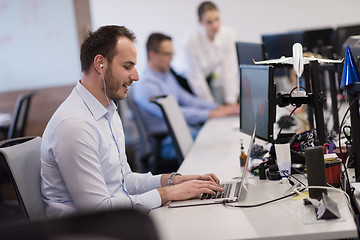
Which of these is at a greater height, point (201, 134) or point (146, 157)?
point (201, 134)

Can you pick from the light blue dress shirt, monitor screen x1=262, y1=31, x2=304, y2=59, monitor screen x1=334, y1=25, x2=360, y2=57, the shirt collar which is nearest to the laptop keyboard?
the light blue dress shirt

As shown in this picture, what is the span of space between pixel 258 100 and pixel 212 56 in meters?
3.09

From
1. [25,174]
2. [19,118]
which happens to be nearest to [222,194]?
[25,174]

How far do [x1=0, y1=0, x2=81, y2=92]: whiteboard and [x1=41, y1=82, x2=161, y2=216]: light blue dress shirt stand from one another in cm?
373

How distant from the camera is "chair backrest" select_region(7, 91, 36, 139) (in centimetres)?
439

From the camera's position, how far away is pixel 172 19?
6.65 m

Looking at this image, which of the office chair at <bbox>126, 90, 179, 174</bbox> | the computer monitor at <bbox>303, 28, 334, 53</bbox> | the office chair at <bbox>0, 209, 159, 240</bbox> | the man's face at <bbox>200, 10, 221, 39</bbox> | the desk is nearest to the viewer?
→ the office chair at <bbox>0, 209, 159, 240</bbox>

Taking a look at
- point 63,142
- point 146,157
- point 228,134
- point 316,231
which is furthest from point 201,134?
point 316,231

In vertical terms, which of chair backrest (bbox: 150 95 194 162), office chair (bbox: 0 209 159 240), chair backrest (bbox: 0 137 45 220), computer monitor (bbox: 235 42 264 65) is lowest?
chair backrest (bbox: 150 95 194 162)

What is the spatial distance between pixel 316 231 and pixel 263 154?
40.1 inches

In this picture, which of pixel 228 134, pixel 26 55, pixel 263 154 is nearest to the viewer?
pixel 263 154

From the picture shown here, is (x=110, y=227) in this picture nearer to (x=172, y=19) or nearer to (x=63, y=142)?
(x=63, y=142)

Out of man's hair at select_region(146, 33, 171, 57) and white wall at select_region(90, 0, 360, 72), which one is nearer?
man's hair at select_region(146, 33, 171, 57)

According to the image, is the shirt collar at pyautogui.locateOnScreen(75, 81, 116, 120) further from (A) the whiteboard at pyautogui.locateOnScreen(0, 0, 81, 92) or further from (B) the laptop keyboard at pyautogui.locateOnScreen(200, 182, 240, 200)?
(A) the whiteboard at pyautogui.locateOnScreen(0, 0, 81, 92)
